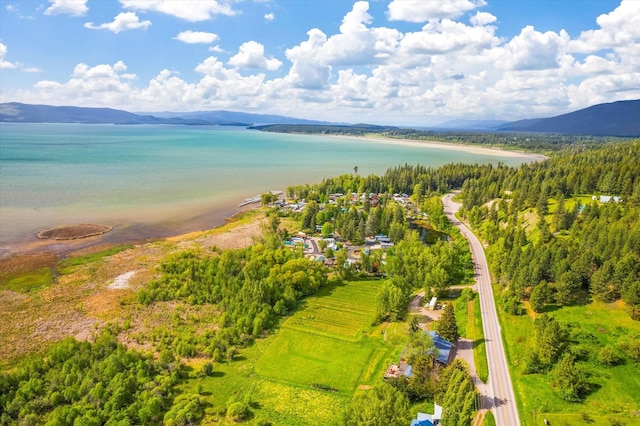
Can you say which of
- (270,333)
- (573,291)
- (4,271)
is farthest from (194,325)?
(573,291)

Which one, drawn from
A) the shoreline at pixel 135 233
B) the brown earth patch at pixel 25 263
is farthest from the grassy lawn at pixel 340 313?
the brown earth patch at pixel 25 263

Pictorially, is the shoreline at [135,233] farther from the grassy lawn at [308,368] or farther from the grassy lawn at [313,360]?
the grassy lawn at [313,360]

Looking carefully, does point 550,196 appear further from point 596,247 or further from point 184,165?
point 184,165

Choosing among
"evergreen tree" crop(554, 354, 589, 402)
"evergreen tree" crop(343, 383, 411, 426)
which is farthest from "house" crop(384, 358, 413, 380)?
"evergreen tree" crop(554, 354, 589, 402)

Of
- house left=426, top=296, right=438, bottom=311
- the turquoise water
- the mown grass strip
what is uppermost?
the turquoise water

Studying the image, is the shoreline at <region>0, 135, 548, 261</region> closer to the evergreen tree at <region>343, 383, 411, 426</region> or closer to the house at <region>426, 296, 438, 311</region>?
the house at <region>426, 296, 438, 311</region>

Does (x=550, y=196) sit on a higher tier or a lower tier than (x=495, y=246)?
higher
